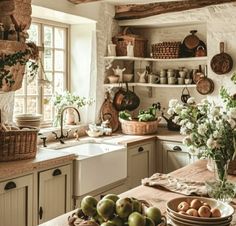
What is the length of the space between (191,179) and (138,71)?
3013mm

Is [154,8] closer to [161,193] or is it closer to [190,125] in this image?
[190,125]

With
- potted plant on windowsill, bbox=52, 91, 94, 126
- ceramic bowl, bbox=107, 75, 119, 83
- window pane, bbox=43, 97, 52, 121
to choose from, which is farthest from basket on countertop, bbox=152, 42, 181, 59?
window pane, bbox=43, 97, 52, 121

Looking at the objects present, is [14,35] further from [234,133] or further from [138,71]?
[138,71]

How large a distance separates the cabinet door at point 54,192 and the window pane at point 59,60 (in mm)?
1699

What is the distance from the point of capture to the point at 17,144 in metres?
3.00

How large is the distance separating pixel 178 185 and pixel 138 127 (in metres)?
2.23

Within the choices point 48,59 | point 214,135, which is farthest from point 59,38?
point 214,135

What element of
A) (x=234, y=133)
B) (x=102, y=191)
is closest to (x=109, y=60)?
(x=102, y=191)

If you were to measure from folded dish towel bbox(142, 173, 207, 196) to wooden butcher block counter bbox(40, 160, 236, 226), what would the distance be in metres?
0.04

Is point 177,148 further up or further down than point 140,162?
further up

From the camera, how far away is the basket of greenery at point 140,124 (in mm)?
4508

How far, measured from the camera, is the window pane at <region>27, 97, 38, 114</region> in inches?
166

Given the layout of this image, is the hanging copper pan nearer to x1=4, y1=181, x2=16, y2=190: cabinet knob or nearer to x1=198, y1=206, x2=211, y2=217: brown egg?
x1=4, y1=181, x2=16, y2=190: cabinet knob

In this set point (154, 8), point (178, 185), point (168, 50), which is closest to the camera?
point (178, 185)
